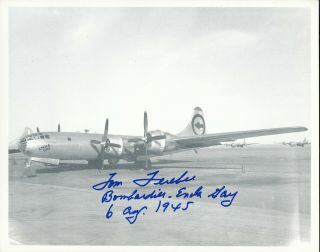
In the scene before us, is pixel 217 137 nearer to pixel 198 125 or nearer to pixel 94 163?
pixel 198 125

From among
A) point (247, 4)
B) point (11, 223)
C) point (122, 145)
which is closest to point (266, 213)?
point (247, 4)

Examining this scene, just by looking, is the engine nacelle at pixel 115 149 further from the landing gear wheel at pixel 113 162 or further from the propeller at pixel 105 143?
the landing gear wheel at pixel 113 162

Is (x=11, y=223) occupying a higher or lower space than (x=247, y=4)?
lower

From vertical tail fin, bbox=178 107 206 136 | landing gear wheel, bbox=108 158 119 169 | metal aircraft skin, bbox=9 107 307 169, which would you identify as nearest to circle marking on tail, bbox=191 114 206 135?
vertical tail fin, bbox=178 107 206 136

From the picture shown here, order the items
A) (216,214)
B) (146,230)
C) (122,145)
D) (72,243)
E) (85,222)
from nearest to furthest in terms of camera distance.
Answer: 1. (72,243)
2. (146,230)
3. (85,222)
4. (216,214)
5. (122,145)

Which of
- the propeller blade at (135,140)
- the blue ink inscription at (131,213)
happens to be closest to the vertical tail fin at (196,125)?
the propeller blade at (135,140)
